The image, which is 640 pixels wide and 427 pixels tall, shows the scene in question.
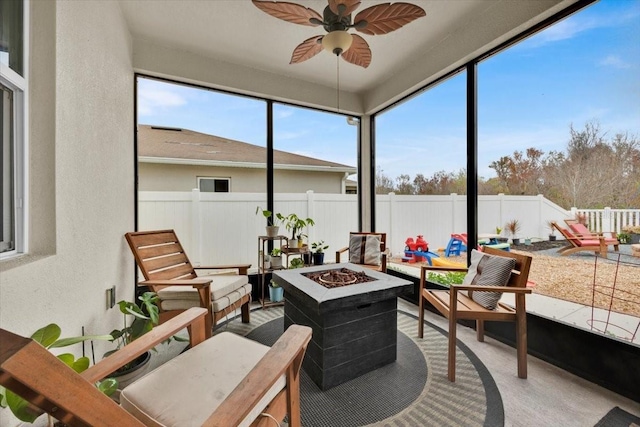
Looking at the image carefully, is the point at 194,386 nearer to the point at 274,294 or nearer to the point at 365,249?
the point at 274,294

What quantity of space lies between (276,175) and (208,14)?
1909 mm

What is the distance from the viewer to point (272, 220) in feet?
12.4

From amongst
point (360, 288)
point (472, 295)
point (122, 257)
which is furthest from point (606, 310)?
point (122, 257)

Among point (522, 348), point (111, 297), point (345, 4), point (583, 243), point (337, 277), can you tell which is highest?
point (345, 4)

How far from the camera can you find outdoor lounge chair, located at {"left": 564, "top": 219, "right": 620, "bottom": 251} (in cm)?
196

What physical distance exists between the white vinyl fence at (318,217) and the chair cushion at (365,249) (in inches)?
22.3

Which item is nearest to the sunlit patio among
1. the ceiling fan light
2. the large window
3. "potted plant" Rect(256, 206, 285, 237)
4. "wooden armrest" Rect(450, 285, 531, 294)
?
the large window

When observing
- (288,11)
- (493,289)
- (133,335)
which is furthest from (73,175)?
(493,289)

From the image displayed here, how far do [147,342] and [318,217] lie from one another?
3.09m

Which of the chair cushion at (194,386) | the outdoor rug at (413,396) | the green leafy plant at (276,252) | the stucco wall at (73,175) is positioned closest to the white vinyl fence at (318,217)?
the green leafy plant at (276,252)

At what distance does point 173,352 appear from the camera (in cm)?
233

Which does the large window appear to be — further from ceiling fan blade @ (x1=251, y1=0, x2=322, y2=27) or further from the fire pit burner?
the fire pit burner

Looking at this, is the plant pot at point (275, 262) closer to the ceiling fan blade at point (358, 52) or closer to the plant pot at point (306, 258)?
the plant pot at point (306, 258)

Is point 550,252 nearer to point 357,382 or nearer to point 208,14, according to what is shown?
point 357,382
